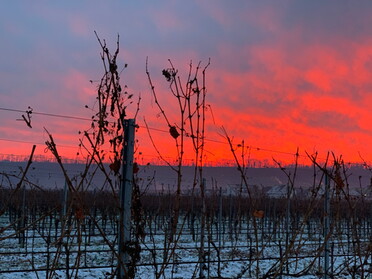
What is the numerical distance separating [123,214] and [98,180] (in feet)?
479

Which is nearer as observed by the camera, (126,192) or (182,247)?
(126,192)

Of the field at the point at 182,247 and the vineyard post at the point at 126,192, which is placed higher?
the vineyard post at the point at 126,192

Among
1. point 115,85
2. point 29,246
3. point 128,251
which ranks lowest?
point 29,246

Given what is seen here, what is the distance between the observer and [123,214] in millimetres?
1678

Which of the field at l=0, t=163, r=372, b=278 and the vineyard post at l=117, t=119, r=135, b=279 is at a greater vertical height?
the vineyard post at l=117, t=119, r=135, b=279

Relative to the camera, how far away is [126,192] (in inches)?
66.1

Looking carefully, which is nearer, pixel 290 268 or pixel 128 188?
pixel 128 188

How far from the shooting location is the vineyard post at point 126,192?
166 cm

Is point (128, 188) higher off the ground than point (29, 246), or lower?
higher

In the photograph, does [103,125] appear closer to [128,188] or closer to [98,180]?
[128,188]

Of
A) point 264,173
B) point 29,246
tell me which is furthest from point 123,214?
point 264,173

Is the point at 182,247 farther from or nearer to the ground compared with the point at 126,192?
nearer to the ground

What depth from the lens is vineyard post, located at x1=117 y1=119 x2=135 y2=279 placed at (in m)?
1.66

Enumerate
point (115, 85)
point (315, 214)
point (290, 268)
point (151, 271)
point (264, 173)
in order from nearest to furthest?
point (115, 85) → point (151, 271) → point (290, 268) → point (315, 214) → point (264, 173)
